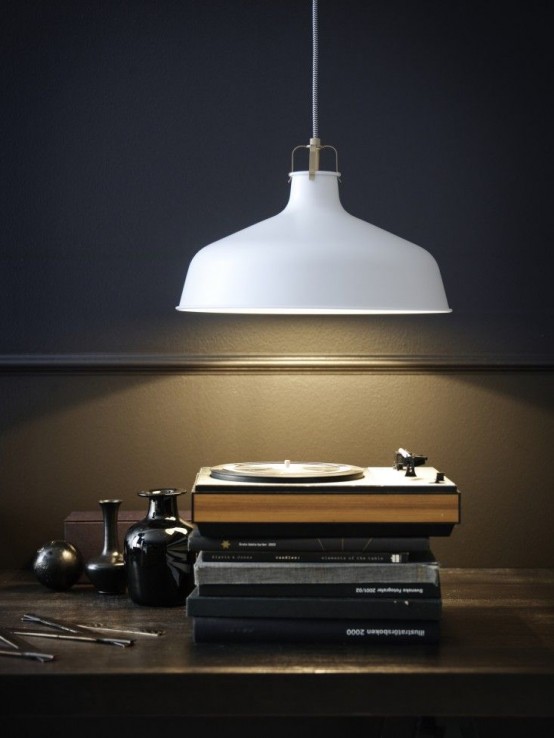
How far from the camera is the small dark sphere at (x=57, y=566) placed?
180 centimetres

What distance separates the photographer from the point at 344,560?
1.56 metres

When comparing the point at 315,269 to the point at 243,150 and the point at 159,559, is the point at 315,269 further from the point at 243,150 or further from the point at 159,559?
the point at 243,150

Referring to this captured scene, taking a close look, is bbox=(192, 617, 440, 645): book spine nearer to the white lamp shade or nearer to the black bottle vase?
the black bottle vase

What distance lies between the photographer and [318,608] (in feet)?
5.04

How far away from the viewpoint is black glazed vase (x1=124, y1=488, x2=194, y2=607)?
5.59 feet

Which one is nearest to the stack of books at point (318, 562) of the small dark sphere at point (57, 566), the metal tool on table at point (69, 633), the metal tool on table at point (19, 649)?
the metal tool on table at point (69, 633)

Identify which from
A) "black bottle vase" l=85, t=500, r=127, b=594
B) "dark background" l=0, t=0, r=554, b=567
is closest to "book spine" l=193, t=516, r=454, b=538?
"black bottle vase" l=85, t=500, r=127, b=594

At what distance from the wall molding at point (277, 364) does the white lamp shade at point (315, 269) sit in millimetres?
630

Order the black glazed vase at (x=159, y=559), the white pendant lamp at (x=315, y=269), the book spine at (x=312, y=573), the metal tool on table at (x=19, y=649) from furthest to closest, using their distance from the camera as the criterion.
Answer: the black glazed vase at (x=159, y=559)
the book spine at (x=312, y=573)
the metal tool on table at (x=19, y=649)
the white pendant lamp at (x=315, y=269)

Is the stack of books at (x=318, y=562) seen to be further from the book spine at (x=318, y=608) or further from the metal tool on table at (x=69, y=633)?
the metal tool on table at (x=69, y=633)

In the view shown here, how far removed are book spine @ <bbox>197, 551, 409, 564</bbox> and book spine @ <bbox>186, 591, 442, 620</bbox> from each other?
6cm

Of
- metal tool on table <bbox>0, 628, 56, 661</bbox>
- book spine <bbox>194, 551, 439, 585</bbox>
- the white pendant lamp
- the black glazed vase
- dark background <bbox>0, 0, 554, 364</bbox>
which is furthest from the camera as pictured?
dark background <bbox>0, 0, 554, 364</bbox>

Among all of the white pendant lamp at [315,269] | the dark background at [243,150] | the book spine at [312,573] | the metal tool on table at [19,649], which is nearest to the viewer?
the white pendant lamp at [315,269]
